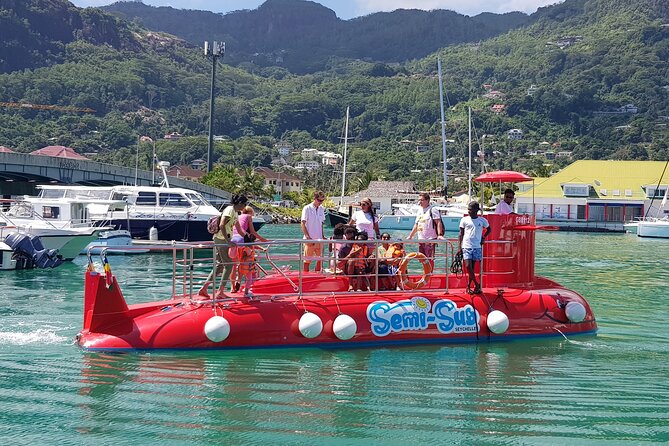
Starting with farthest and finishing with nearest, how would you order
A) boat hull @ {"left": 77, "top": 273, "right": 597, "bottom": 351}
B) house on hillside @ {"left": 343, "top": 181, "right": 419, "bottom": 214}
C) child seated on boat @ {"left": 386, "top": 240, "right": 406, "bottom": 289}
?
house on hillside @ {"left": 343, "top": 181, "right": 419, "bottom": 214} → child seated on boat @ {"left": 386, "top": 240, "right": 406, "bottom": 289} → boat hull @ {"left": 77, "top": 273, "right": 597, "bottom": 351}

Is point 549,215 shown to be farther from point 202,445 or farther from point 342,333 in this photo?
point 202,445

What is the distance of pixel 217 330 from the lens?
15758 mm

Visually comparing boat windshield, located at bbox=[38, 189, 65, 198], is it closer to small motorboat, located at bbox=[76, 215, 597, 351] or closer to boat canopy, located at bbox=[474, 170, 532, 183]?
small motorboat, located at bbox=[76, 215, 597, 351]

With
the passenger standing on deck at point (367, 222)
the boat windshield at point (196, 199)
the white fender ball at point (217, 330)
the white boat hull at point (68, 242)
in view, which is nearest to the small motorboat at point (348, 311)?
the white fender ball at point (217, 330)

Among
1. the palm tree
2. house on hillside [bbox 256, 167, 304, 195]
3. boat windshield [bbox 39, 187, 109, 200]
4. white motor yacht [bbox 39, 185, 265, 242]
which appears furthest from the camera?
house on hillside [bbox 256, 167, 304, 195]

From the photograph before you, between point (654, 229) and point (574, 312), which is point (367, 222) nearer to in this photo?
point (574, 312)

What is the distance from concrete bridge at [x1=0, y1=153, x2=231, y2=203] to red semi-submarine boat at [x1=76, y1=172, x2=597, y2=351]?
48.6m

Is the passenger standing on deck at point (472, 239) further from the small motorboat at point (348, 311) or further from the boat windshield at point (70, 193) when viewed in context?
the boat windshield at point (70, 193)

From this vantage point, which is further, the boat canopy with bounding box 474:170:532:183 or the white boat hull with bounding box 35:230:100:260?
the white boat hull with bounding box 35:230:100:260

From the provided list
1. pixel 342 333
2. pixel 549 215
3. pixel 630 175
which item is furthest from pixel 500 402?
pixel 630 175

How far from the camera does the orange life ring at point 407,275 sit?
18.1m

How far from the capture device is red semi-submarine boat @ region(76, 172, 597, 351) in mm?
15961

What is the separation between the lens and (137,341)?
51.9 feet

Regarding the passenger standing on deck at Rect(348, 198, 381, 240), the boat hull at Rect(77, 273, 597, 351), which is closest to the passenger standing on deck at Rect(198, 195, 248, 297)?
the boat hull at Rect(77, 273, 597, 351)
